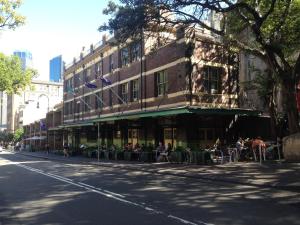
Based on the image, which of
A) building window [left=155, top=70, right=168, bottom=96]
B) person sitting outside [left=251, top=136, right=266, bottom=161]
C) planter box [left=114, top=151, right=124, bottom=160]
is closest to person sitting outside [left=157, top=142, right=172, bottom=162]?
building window [left=155, top=70, right=168, bottom=96]

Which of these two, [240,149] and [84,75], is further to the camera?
[84,75]

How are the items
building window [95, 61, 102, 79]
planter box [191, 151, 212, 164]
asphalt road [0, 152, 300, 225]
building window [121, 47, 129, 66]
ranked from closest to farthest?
asphalt road [0, 152, 300, 225]
planter box [191, 151, 212, 164]
building window [121, 47, 129, 66]
building window [95, 61, 102, 79]

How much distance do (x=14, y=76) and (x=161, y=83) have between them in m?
22.1

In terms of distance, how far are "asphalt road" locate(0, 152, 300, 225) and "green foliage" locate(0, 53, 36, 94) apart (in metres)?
32.3

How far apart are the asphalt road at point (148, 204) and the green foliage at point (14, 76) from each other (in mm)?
32329

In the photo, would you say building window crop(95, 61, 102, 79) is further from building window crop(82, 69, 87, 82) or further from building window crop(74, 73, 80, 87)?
building window crop(74, 73, 80, 87)

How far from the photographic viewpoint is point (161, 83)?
33.2 metres

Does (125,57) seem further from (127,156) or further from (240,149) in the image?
(240,149)

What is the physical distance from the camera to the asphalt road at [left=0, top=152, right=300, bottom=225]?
9422 mm

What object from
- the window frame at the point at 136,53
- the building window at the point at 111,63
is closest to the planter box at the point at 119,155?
the window frame at the point at 136,53

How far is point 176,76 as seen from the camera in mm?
30672

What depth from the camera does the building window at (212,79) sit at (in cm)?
3114

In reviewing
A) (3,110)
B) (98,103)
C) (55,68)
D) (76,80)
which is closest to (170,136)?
(98,103)

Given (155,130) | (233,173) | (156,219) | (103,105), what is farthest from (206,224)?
(103,105)
